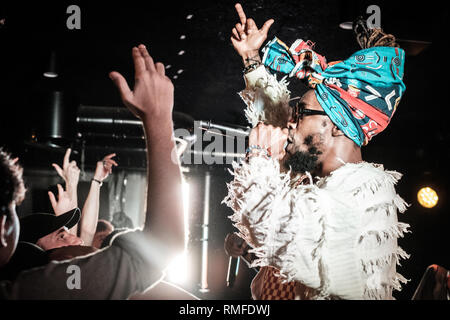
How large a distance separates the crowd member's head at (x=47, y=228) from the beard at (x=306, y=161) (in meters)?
1.25

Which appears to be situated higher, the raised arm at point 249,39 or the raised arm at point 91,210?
the raised arm at point 249,39

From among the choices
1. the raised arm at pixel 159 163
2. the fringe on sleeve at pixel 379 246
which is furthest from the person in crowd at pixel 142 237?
the fringe on sleeve at pixel 379 246

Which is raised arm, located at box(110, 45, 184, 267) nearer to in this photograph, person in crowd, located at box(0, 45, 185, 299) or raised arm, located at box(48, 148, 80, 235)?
person in crowd, located at box(0, 45, 185, 299)

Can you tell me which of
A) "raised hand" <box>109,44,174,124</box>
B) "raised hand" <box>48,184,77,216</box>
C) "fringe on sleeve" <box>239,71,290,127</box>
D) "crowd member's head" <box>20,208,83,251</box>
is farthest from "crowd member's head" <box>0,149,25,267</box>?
"fringe on sleeve" <box>239,71,290,127</box>

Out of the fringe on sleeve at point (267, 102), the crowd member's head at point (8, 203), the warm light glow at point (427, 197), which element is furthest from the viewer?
the warm light glow at point (427, 197)

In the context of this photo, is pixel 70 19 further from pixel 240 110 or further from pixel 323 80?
pixel 240 110

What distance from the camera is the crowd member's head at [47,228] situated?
177 centimetres

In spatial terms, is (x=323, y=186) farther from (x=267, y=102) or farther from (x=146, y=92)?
(x=146, y=92)

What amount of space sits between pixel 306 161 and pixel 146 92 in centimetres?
120

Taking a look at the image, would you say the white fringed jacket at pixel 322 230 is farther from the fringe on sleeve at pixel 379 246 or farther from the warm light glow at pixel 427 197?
the warm light glow at pixel 427 197

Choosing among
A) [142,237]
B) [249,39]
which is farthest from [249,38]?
[142,237]

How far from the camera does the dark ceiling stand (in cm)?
286
